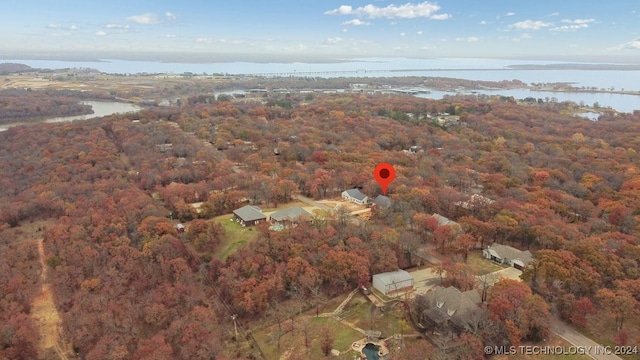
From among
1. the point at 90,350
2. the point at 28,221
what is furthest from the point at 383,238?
the point at 28,221

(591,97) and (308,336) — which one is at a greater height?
(591,97)

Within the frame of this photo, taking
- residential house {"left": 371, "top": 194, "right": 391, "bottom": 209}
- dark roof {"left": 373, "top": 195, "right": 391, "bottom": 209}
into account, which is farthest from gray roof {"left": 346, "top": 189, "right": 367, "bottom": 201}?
dark roof {"left": 373, "top": 195, "right": 391, "bottom": 209}

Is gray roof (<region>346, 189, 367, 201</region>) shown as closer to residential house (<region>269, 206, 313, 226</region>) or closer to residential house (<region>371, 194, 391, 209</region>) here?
residential house (<region>371, 194, 391, 209</region>)

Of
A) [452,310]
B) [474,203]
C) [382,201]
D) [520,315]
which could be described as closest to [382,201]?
[382,201]

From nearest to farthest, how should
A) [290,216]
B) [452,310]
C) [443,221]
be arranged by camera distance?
[452,310] → [443,221] → [290,216]

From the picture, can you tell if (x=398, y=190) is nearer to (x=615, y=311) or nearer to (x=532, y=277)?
(x=532, y=277)

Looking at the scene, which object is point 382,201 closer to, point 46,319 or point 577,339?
point 577,339
